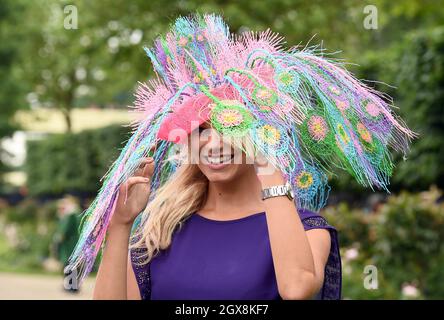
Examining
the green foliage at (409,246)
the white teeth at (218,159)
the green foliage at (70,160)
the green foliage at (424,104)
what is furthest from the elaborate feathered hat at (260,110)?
the green foliage at (70,160)

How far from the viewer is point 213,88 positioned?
10.2ft

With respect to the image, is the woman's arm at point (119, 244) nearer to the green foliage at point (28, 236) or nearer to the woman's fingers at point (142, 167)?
the woman's fingers at point (142, 167)

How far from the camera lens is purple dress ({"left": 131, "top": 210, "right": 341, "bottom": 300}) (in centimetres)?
300

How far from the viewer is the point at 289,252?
2.75 metres

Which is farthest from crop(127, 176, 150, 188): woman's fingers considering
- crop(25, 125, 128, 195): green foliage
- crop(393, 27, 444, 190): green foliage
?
crop(25, 125, 128, 195): green foliage

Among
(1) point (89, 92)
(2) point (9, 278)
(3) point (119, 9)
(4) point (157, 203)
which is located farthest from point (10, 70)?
(4) point (157, 203)

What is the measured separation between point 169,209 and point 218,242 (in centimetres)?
28

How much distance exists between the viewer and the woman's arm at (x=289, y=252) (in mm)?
2744

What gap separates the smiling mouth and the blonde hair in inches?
11.4

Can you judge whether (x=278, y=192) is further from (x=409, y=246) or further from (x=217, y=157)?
(x=409, y=246)

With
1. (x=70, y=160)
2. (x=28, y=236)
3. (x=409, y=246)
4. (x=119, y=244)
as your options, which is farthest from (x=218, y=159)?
(x=70, y=160)

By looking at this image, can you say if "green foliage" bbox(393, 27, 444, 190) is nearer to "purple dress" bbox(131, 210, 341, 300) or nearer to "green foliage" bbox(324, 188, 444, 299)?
"green foliage" bbox(324, 188, 444, 299)

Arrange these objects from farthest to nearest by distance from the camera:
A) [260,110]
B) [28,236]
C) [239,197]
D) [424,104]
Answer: [28,236] < [424,104] < [239,197] < [260,110]

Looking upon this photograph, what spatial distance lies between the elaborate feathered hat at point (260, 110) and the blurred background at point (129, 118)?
22 cm
